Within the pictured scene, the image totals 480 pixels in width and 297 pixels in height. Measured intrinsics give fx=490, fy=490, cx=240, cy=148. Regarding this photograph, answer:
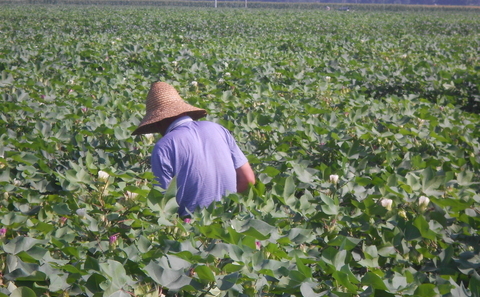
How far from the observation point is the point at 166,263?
1.39 m

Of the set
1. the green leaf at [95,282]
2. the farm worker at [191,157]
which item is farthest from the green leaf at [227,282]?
the farm worker at [191,157]

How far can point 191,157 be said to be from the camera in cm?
256

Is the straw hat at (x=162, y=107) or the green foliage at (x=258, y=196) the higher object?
the straw hat at (x=162, y=107)

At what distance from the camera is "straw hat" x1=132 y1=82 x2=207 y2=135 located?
272cm

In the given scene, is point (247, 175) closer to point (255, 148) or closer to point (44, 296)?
point (255, 148)

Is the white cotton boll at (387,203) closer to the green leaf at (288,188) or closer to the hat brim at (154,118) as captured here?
the green leaf at (288,188)

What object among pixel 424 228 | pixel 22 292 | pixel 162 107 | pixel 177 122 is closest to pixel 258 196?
pixel 424 228

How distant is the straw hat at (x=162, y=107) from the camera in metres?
2.72

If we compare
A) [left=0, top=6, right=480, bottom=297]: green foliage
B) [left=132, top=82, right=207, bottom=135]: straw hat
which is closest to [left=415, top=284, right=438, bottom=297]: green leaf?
[left=0, top=6, right=480, bottom=297]: green foliage

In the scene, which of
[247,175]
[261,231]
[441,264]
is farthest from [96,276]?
[247,175]

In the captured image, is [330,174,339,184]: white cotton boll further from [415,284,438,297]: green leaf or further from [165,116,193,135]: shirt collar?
[415,284,438,297]: green leaf

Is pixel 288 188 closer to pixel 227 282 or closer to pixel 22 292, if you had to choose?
pixel 227 282

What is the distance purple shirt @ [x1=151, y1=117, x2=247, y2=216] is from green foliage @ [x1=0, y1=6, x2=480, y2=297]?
143mm

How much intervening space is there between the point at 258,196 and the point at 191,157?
0.54m
